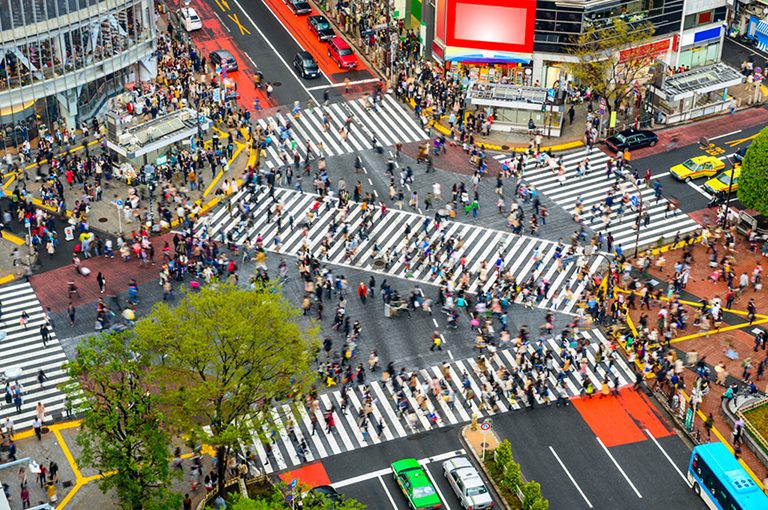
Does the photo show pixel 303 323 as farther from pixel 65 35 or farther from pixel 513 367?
pixel 65 35

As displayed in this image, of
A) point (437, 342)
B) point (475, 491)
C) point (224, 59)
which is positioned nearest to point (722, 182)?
point (437, 342)

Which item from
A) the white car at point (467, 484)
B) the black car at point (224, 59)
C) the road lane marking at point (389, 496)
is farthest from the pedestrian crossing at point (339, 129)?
the white car at point (467, 484)

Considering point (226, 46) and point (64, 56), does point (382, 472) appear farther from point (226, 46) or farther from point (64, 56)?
point (226, 46)

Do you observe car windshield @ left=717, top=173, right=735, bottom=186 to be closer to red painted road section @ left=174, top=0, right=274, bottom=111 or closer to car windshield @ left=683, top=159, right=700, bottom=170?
car windshield @ left=683, top=159, right=700, bottom=170

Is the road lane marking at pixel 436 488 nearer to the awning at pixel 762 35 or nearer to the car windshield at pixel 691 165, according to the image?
the car windshield at pixel 691 165

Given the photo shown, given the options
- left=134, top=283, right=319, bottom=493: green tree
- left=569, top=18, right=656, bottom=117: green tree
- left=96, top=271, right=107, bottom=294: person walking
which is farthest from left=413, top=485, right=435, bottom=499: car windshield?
left=569, top=18, right=656, bottom=117: green tree

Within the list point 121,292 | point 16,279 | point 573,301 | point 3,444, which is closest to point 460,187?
point 573,301
